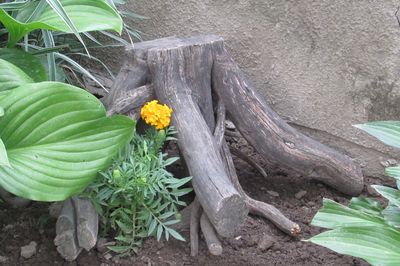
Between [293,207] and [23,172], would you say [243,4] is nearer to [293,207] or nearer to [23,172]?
[293,207]

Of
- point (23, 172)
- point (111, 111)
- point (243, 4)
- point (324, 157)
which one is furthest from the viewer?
point (243, 4)

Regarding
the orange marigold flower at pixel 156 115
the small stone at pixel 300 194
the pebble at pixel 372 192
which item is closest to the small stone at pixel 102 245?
the orange marigold flower at pixel 156 115

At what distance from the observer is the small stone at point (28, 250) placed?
7.30 ft

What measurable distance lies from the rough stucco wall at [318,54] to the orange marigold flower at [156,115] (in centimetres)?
67

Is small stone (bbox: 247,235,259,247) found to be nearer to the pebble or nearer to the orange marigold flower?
the orange marigold flower

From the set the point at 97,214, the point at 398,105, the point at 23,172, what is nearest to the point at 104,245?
the point at 97,214

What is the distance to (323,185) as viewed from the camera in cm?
274

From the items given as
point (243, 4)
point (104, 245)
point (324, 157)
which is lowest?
point (104, 245)

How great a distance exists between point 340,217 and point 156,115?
72 cm

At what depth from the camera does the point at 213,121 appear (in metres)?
2.59

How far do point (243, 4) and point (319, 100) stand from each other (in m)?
0.52

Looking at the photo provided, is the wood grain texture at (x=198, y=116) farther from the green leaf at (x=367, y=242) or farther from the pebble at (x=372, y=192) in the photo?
the pebble at (x=372, y=192)

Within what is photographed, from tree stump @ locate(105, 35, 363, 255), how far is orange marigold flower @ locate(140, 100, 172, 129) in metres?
0.11

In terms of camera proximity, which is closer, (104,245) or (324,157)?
(104,245)
